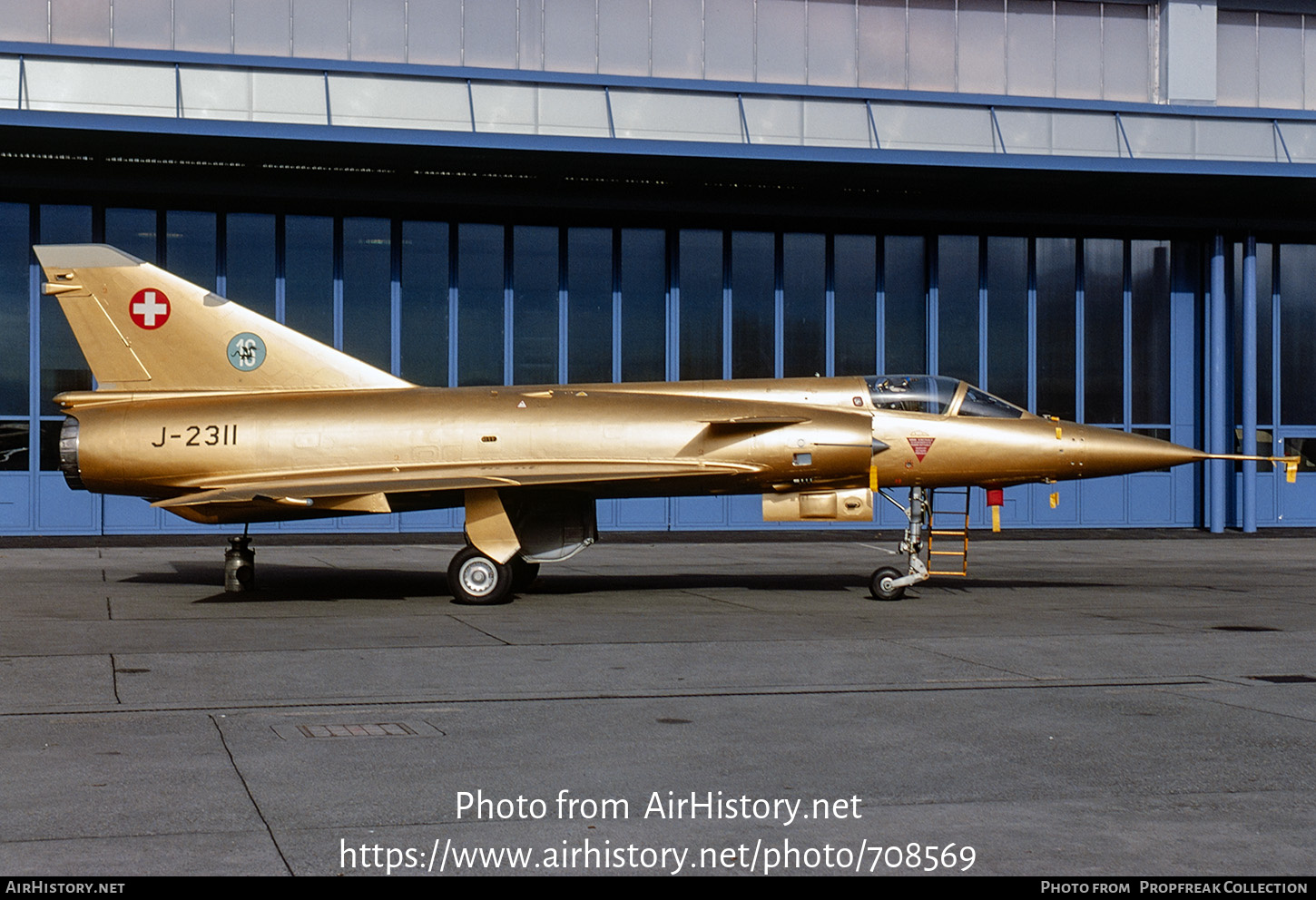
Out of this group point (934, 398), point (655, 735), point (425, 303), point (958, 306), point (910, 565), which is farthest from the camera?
point (958, 306)

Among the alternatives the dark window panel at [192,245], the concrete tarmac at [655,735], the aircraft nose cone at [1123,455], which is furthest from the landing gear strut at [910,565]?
the dark window panel at [192,245]

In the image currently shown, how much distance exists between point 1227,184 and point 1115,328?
409 cm

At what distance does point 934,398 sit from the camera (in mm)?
16109

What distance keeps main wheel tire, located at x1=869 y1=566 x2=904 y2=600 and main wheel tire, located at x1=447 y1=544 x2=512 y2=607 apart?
4311 millimetres

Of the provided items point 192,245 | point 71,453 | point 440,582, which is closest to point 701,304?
point 192,245

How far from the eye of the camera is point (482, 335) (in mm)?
28328

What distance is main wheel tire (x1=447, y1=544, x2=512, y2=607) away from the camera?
15.0 m

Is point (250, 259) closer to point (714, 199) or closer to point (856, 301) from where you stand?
point (714, 199)

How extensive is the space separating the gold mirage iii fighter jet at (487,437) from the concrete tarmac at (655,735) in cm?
118

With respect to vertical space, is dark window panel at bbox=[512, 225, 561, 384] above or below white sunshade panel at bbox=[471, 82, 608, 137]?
below

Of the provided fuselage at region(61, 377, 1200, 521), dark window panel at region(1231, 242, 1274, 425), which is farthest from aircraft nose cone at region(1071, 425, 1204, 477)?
dark window panel at region(1231, 242, 1274, 425)

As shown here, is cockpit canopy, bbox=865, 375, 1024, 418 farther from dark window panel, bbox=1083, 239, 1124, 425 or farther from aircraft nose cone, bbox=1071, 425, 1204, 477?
dark window panel, bbox=1083, 239, 1124, 425

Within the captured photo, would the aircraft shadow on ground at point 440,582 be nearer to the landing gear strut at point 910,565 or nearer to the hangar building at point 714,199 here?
the landing gear strut at point 910,565

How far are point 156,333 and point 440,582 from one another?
4.95 meters
